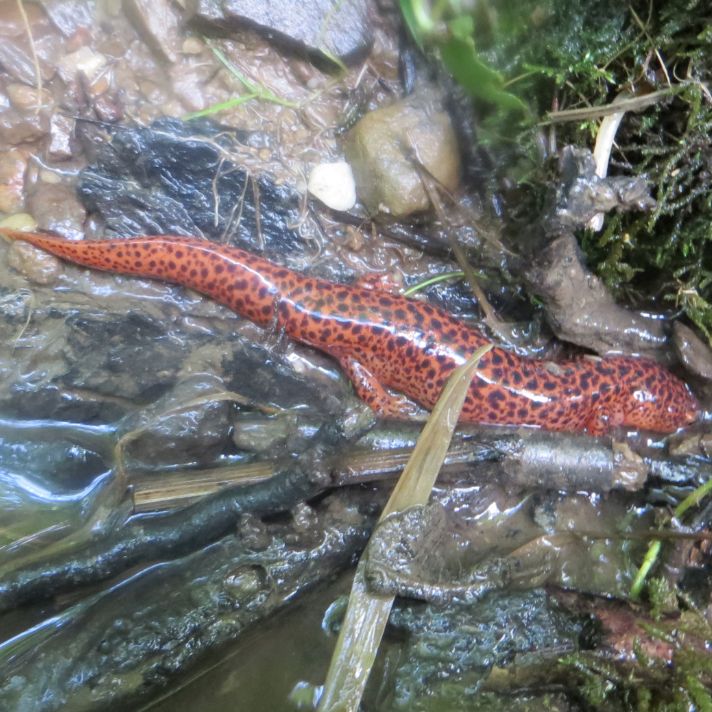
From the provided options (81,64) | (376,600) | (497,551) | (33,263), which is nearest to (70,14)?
(81,64)

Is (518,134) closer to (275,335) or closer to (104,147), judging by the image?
(275,335)

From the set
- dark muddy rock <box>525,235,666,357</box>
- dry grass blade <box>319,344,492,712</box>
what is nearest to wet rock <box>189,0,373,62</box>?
dark muddy rock <box>525,235,666,357</box>

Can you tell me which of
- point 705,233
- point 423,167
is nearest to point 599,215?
point 705,233

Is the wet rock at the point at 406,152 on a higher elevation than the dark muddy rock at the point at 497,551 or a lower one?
higher

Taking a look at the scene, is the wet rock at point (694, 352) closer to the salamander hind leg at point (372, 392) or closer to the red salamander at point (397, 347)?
the red salamander at point (397, 347)

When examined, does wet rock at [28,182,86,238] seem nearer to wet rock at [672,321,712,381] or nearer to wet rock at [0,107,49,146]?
wet rock at [0,107,49,146]

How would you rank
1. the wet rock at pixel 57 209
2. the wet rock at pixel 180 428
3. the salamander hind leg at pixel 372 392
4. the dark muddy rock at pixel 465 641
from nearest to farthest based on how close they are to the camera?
the dark muddy rock at pixel 465 641 → the wet rock at pixel 180 428 → the wet rock at pixel 57 209 → the salamander hind leg at pixel 372 392

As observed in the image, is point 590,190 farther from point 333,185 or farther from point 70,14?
point 70,14

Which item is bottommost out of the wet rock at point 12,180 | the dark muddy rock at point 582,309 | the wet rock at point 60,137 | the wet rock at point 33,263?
the dark muddy rock at point 582,309

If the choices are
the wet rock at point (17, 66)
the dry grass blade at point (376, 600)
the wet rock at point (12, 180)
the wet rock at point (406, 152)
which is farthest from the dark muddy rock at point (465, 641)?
the wet rock at point (17, 66)
